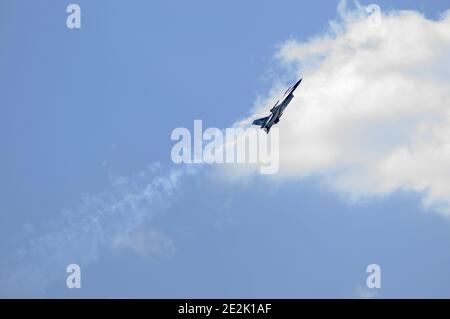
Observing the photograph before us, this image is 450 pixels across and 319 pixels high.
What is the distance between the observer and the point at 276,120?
14925 cm
